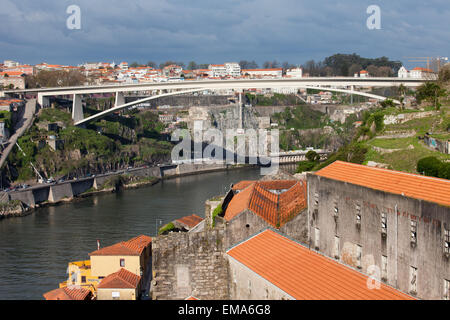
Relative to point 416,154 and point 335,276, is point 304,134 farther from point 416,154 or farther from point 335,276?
point 335,276

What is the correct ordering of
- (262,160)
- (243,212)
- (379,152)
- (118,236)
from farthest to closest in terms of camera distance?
(262,160) < (118,236) < (379,152) < (243,212)

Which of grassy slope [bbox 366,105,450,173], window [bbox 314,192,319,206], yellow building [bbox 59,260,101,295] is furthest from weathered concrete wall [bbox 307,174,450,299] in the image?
yellow building [bbox 59,260,101,295]

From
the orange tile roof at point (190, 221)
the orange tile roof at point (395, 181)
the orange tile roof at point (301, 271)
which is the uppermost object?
the orange tile roof at point (395, 181)

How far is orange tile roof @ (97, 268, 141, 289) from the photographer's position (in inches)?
454

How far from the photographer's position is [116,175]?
32875 mm

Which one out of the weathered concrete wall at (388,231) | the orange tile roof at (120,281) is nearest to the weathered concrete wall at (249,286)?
the weathered concrete wall at (388,231)

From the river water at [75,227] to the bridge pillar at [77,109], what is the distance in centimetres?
1125

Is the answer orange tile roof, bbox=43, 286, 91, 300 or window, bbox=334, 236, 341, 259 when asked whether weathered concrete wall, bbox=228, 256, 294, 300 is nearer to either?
window, bbox=334, 236, 341, 259

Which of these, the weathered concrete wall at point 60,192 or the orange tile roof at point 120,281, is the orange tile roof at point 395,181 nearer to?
the orange tile roof at point 120,281

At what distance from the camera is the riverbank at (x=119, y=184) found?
2517 cm

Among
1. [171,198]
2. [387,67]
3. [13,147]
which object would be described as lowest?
[171,198]

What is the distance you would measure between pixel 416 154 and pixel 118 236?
1046 cm

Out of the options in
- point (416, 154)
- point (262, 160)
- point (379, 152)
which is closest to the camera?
point (416, 154)
